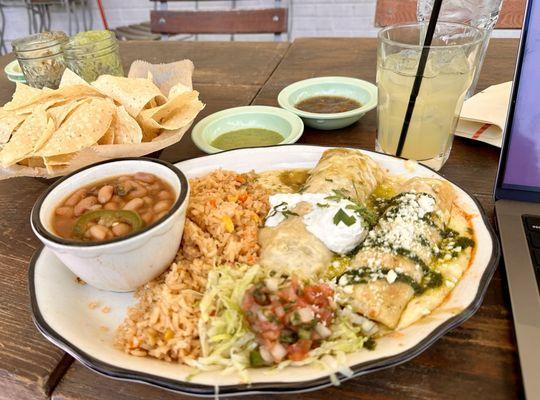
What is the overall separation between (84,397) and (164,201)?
20.2 inches

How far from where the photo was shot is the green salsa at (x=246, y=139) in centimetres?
189

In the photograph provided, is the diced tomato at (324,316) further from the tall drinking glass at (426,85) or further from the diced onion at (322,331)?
the tall drinking glass at (426,85)

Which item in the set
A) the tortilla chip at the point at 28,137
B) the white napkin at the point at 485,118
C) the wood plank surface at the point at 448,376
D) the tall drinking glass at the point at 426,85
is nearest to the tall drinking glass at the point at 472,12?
the white napkin at the point at 485,118

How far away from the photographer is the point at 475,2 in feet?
6.85

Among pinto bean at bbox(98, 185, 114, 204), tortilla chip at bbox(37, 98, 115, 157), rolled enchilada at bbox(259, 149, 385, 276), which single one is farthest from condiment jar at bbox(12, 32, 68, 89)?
rolled enchilada at bbox(259, 149, 385, 276)

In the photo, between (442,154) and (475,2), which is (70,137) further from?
(475,2)

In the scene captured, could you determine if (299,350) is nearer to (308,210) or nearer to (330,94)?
(308,210)

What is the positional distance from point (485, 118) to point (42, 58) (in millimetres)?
2034

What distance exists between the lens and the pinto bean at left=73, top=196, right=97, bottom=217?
47.9 inches

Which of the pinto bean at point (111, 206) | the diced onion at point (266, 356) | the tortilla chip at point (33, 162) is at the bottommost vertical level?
the diced onion at point (266, 356)

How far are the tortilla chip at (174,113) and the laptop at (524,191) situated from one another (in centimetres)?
108

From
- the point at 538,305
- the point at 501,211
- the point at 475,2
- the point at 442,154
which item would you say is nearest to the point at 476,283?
the point at 538,305

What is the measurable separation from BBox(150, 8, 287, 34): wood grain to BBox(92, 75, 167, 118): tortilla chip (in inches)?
83.8

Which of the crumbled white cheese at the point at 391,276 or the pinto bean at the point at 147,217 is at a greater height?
the pinto bean at the point at 147,217
